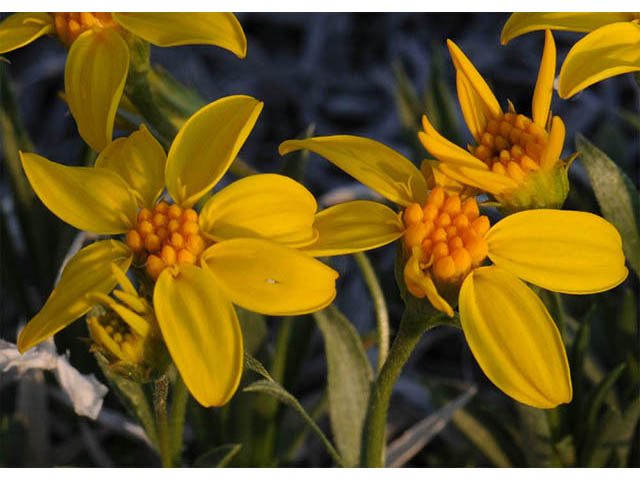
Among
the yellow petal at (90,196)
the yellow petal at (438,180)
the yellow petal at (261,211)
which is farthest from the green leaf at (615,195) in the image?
the yellow petal at (90,196)

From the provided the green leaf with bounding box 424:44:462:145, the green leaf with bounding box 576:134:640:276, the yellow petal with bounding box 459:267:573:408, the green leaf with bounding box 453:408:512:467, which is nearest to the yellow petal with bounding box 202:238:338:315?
the yellow petal with bounding box 459:267:573:408

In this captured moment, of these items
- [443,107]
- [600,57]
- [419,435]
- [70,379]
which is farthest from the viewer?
[443,107]

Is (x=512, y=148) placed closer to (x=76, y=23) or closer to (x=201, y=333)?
(x=201, y=333)

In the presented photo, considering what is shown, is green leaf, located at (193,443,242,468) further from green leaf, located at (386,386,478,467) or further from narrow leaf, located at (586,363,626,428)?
→ narrow leaf, located at (586,363,626,428)

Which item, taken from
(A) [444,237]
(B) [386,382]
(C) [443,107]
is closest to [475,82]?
(A) [444,237]

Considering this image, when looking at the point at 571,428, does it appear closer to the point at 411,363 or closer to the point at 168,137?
the point at 411,363

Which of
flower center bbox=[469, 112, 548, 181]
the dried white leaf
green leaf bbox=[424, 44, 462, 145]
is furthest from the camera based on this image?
green leaf bbox=[424, 44, 462, 145]

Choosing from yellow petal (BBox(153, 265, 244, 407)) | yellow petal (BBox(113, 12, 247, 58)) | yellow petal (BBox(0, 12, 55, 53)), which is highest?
yellow petal (BBox(113, 12, 247, 58))
